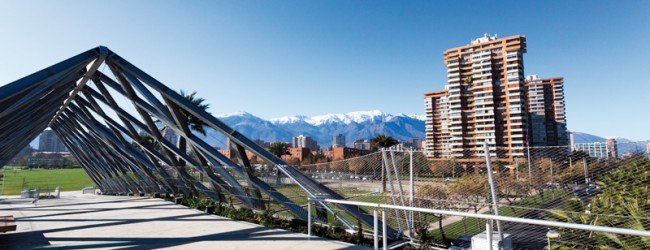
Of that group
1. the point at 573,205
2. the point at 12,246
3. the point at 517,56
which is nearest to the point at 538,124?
the point at 517,56

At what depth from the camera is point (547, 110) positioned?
112 metres

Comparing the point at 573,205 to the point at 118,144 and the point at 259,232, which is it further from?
the point at 118,144

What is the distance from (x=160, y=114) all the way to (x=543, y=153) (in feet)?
35.1

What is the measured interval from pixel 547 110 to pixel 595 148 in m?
128

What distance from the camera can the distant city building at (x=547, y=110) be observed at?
10481 centimetres

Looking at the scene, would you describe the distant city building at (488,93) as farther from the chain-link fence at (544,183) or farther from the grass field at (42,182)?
the grass field at (42,182)

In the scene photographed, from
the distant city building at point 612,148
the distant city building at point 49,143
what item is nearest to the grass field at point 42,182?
the distant city building at point 612,148

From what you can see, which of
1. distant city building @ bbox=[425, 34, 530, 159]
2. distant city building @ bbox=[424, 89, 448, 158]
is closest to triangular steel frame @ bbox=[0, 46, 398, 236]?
distant city building @ bbox=[425, 34, 530, 159]

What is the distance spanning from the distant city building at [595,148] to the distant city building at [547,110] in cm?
11046

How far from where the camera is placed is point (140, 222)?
10008 millimetres

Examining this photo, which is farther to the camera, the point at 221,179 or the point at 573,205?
the point at 221,179

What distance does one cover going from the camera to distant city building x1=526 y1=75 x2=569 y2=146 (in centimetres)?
10481

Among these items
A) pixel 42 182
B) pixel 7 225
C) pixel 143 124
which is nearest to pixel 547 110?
pixel 143 124

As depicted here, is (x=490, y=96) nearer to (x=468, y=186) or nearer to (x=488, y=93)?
(x=488, y=93)
